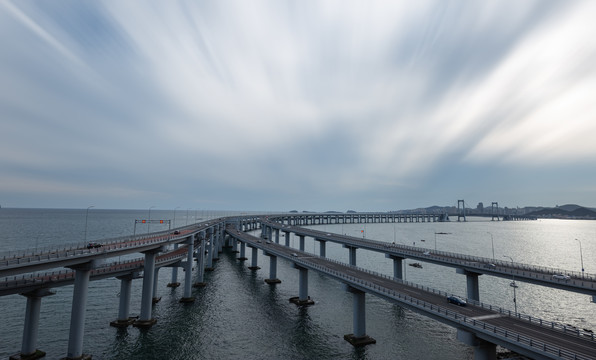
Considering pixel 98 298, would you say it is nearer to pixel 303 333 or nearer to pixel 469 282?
pixel 303 333

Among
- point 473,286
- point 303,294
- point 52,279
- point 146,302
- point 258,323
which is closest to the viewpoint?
point 52,279

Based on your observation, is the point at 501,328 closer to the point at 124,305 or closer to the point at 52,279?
the point at 124,305

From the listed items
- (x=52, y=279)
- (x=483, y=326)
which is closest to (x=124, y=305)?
(x=52, y=279)

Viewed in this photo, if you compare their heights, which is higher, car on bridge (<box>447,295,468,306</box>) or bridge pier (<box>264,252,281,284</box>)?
car on bridge (<box>447,295,468,306</box>)

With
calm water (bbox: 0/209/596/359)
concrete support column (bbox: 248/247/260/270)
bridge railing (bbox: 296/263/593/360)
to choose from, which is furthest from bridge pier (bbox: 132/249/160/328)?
concrete support column (bbox: 248/247/260/270)

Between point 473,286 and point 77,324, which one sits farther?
point 473,286

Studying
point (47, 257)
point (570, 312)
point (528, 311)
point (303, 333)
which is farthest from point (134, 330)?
point (570, 312)

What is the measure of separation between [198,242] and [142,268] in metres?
38.7

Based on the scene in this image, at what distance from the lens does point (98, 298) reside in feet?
208

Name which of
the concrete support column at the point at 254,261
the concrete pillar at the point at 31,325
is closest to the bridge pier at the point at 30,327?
the concrete pillar at the point at 31,325

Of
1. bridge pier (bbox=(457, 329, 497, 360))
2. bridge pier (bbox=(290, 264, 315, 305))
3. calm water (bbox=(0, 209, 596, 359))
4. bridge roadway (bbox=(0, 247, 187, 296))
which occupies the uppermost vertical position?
bridge roadway (bbox=(0, 247, 187, 296))

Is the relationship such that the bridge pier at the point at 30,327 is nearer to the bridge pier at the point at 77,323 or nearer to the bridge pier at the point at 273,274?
the bridge pier at the point at 77,323

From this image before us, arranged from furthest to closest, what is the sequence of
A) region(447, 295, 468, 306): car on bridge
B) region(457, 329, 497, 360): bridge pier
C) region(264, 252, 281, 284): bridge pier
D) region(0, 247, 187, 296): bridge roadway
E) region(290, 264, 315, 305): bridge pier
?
region(264, 252, 281, 284): bridge pier → region(290, 264, 315, 305): bridge pier → region(447, 295, 468, 306): car on bridge → region(0, 247, 187, 296): bridge roadway → region(457, 329, 497, 360): bridge pier

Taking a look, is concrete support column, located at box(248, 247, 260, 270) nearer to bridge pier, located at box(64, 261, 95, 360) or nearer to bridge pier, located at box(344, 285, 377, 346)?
bridge pier, located at box(344, 285, 377, 346)
